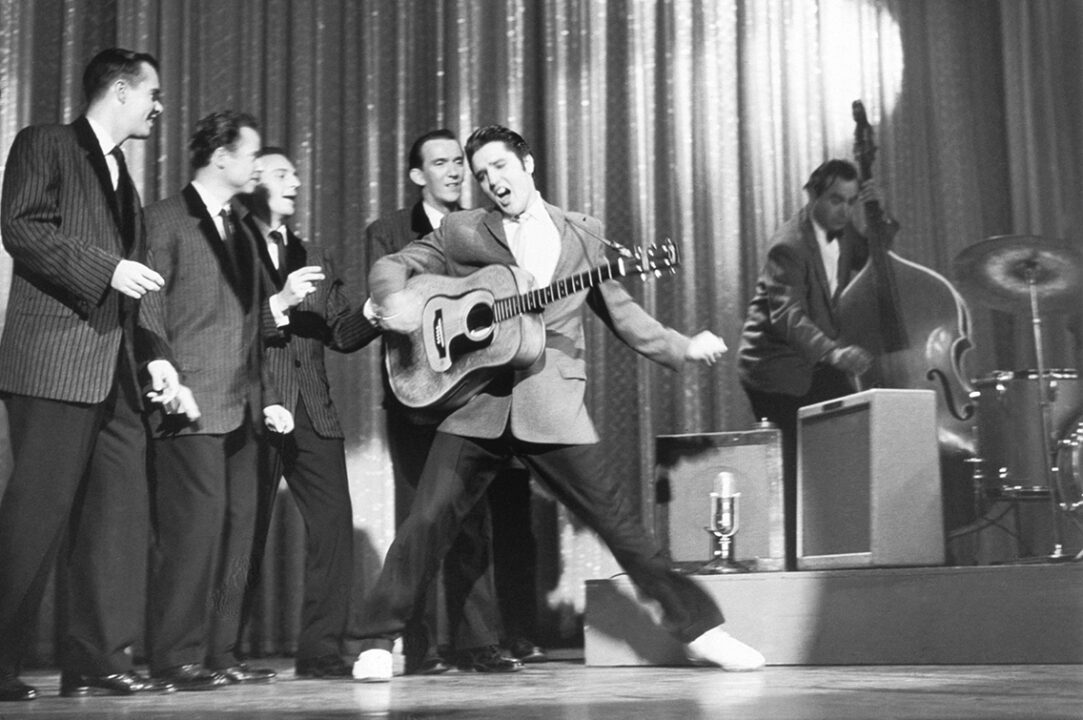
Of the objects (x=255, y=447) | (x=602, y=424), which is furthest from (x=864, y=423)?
(x=255, y=447)

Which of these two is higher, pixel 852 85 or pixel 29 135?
pixel 852 85

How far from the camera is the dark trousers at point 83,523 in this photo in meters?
3.13

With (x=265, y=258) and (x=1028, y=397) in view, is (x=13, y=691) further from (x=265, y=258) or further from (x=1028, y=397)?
(x=1028, y=397)

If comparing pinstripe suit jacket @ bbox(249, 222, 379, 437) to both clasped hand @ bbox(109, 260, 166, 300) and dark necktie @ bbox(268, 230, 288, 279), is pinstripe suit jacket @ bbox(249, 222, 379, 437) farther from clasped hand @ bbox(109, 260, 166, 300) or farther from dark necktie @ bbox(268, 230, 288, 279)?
clasped hand @ bbox(109, 260, 166, 300)

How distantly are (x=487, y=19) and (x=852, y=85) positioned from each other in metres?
1.43

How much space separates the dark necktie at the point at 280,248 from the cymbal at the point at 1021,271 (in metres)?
2.34

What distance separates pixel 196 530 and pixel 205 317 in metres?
0.61

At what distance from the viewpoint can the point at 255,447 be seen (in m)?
3.76

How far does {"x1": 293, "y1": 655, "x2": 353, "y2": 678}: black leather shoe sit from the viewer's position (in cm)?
374

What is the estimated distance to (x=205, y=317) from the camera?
3.67 metres

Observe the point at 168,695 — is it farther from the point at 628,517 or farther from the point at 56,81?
the point at 56,81

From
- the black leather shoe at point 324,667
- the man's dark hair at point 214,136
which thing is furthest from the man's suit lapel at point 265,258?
the black leather shoe at point 324,667

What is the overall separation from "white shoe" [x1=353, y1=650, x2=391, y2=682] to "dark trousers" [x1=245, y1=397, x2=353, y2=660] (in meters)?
0.40

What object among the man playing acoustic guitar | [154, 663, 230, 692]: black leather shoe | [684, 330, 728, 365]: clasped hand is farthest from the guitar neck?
[154, 663, 230, 692]: black leather shoe
